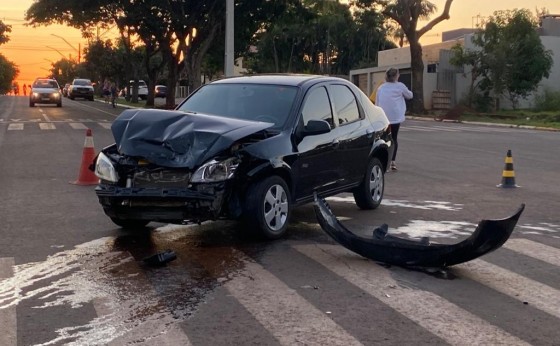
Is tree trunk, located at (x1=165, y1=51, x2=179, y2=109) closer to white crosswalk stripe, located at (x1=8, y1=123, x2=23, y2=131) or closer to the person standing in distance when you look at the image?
white crosswalk stripe, located at (x1=8, y1=123, x2=23, y2=131)

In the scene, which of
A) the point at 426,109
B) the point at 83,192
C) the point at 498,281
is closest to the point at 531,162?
the point at 83,192

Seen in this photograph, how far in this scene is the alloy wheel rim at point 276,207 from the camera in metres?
7.69

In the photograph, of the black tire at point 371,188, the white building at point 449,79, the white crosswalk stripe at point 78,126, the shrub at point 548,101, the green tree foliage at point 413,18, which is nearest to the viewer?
the black tire at point 371,188

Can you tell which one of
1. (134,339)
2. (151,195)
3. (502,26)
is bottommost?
(134,339)

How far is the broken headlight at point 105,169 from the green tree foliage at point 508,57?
3799 cm

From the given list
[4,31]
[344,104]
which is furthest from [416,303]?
[4,31]

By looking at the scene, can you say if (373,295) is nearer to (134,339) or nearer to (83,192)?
(134,339)

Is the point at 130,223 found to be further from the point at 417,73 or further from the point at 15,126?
the point at 417,73

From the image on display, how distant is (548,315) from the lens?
548 centimetres

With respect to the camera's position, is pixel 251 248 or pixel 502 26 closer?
pixel 251 248

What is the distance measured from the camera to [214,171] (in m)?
7.28

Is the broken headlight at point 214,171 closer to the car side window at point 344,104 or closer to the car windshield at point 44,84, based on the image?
the car side window at point 344,104

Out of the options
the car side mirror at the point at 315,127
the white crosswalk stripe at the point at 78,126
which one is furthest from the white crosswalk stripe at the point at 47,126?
the car side mirror at the point at 315,127

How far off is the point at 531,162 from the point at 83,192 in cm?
971
